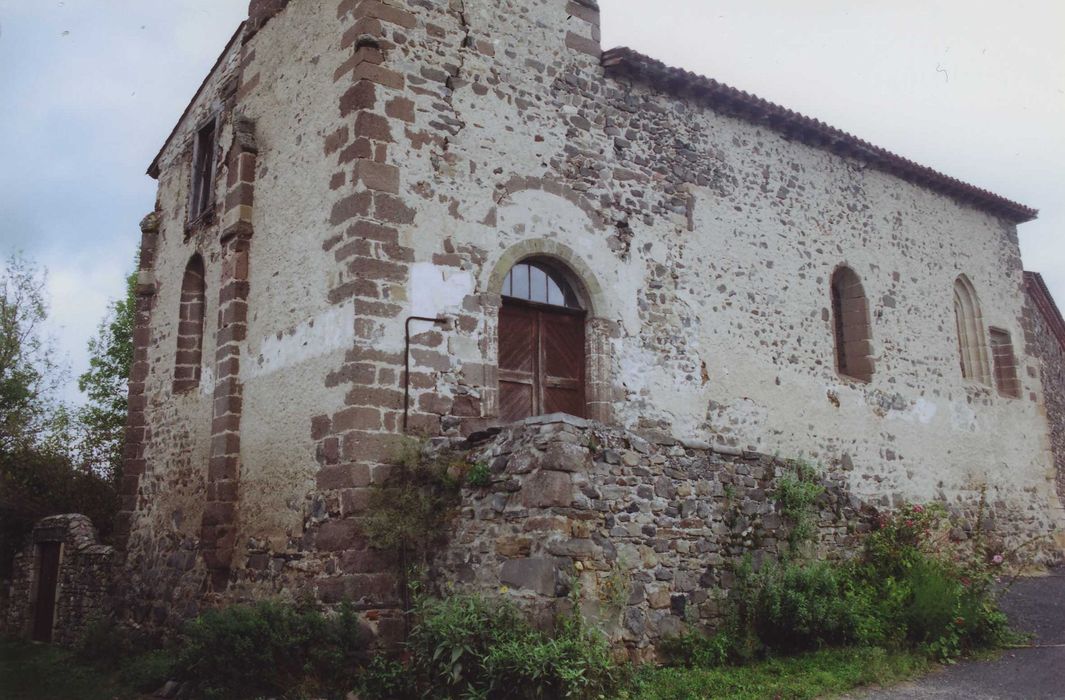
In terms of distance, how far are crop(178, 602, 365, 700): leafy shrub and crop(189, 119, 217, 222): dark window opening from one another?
6.78 meters

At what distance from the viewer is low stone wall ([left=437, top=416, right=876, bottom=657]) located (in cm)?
705

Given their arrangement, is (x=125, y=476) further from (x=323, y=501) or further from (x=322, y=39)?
(x=322, y=39)

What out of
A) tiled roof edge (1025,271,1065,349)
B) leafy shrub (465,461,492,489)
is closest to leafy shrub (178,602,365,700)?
leafy shrub (465,461,492,489)

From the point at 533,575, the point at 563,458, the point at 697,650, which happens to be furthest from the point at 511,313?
the point at 697,650

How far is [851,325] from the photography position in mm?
13844

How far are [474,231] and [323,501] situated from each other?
3086mm

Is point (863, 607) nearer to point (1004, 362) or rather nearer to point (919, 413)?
point (919, 413)

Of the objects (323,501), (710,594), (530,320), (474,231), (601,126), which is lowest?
(710,594)

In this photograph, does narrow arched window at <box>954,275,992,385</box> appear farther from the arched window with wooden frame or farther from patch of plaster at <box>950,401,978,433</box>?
the arched window with wooden frame

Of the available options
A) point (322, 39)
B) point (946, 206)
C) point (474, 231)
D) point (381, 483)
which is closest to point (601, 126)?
point (474, 231)

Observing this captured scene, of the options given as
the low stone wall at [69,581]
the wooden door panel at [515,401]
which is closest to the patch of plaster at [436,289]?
the wooden door panel at [515,401]

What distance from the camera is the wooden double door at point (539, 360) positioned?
32.4 feet

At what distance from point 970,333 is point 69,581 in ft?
49.2

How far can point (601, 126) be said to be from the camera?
11.0 metres
